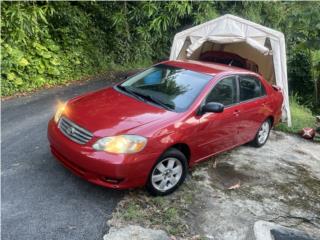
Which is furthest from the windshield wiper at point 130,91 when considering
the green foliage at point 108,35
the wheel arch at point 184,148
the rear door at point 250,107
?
the green foliage at point 108,35

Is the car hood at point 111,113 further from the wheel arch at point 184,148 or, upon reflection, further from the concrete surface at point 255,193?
the concrete surface at point 255,193

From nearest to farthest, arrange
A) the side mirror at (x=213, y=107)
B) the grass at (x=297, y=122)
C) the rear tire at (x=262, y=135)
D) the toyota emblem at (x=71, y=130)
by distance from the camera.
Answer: the toyota emblem at (x=71, y=130), the side mirror at (x=213, y=107), the rear tire at (x=262, y=135), the grass at (x=297, y=122)

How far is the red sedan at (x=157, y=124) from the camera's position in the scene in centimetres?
443

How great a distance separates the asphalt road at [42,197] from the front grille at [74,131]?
676 mm

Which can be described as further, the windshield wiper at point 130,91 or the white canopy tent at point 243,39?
the white canopy tent at point 243,39

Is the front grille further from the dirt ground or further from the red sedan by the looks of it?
the dirt ground

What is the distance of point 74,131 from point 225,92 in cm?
241

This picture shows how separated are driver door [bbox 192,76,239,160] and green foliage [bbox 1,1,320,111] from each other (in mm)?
4663

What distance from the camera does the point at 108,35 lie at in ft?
40.8

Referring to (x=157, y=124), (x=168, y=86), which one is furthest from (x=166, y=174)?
(x=168, y=86)

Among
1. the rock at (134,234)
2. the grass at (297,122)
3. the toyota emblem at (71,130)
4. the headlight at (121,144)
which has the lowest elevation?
the grass at (297,122)

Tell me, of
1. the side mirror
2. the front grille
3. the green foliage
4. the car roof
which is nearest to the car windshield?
the car roof

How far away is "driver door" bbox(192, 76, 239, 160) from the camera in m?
5.30

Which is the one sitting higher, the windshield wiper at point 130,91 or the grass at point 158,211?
the windshield wiper at point 130,91
